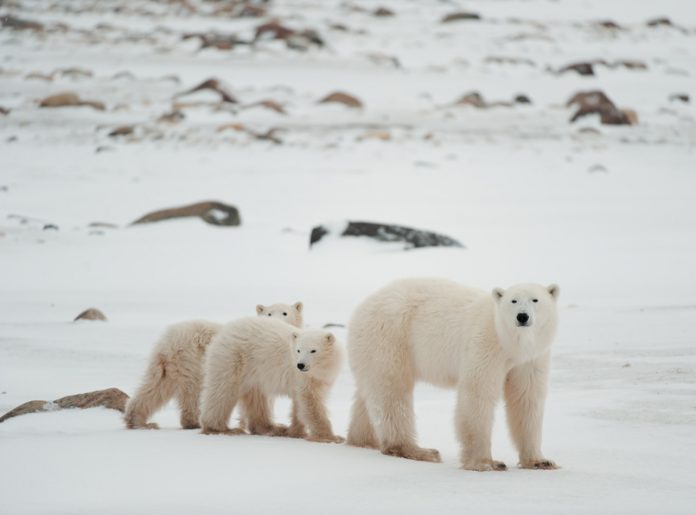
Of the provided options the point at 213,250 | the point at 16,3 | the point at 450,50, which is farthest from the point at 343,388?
the point at 16,3

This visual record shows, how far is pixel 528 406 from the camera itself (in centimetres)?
539

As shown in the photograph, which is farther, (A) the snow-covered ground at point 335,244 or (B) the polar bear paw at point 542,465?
(B) the polar bear paw at point 542,465

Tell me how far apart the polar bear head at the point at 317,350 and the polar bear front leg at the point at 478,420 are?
42.7 inches

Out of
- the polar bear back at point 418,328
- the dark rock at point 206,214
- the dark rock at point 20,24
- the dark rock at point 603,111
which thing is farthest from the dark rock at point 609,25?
the polar bear back at point 418,328

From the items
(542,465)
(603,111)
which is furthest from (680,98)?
(542,465)

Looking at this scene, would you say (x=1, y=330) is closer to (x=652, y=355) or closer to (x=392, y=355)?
(x=392, y=355)

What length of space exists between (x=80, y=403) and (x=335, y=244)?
7017 mm

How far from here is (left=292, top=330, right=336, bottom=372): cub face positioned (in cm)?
607

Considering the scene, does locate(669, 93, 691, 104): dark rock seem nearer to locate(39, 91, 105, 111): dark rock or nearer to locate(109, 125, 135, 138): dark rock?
locate(109, 125, 135, 138): dark rock

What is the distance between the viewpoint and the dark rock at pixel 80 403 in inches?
252

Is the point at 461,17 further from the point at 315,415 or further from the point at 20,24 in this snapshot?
the point at 315,415

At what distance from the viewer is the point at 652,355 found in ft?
26.4

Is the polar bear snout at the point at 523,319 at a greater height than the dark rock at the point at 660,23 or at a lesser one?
lesser

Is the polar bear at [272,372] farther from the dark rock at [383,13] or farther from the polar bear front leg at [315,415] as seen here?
the dark rock at [383,13]
